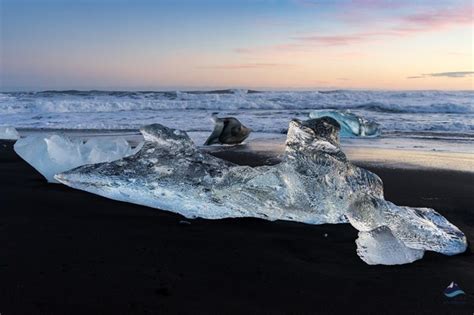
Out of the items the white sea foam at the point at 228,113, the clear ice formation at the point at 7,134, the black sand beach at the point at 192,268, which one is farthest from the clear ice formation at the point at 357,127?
the black sand beach at the point at 192,268

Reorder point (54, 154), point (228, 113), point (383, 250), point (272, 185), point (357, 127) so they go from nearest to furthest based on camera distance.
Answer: point (383, 250) < point (272, 185) < point (54, 154) < point (357, 127) < point (228, 113)

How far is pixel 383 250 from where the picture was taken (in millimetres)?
2459

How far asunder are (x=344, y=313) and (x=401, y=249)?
2.42 ft

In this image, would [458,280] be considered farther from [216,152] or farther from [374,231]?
[216,152]

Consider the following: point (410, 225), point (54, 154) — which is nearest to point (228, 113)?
point (54, 154)

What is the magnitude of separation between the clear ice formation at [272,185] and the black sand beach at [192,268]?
0.34ft

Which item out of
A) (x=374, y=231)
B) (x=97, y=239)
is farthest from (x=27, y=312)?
(x=374, y=231)

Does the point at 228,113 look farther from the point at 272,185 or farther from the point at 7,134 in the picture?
the point at 272,185

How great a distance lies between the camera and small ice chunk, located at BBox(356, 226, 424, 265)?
2443 mm

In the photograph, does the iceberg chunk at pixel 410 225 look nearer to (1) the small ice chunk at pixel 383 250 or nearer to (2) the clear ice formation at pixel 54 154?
(1) the small ice chunk at pixel 383 250

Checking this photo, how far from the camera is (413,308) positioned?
1967mm

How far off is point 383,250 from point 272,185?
3.15ft

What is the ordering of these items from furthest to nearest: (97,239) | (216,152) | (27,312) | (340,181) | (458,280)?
(216,152) < (340,181) < (97,239) < (458,280) < (27,312)

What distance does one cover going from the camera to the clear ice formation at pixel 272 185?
9.55 ft
